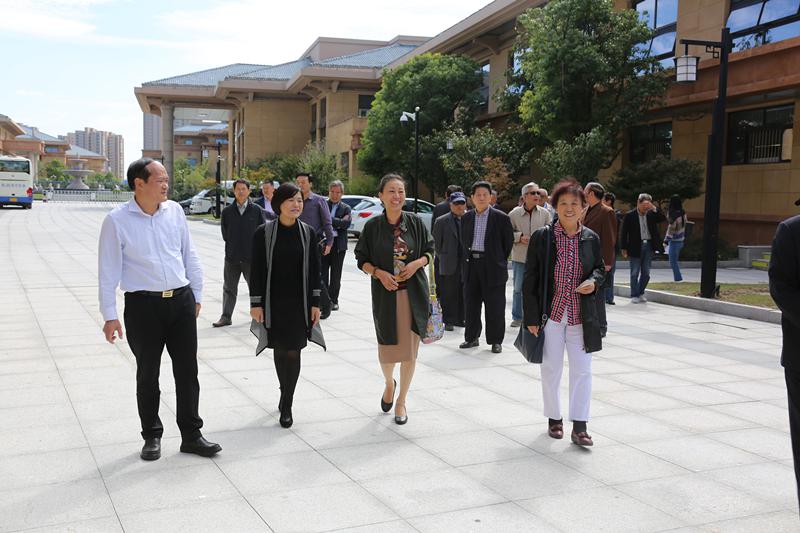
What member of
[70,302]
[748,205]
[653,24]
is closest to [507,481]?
[70,302]

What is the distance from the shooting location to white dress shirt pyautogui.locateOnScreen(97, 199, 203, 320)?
15.8 feet

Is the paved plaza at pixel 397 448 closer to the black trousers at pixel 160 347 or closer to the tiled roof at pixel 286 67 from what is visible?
the black trousers at pixel 160 347

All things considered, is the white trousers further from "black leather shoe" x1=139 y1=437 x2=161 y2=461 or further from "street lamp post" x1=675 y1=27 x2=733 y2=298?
"street lamp post" x1=675 y1=27 x2=733 y2=298

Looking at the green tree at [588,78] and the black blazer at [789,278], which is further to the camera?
the green tree at [588,78]

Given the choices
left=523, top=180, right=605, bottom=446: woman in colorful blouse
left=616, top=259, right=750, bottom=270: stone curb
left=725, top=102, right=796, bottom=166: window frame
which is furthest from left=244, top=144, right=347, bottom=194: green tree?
left=523, top=180, right=605, bottom=446: woman in colorful blouse

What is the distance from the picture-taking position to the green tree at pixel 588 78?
22172 mm

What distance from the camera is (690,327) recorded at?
11.0 metres

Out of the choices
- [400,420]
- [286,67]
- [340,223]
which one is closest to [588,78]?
[340,223]

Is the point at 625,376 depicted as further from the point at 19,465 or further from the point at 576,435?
the point at 19,465

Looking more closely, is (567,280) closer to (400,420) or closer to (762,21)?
(400,420)

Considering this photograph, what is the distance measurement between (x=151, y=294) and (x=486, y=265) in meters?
4.61

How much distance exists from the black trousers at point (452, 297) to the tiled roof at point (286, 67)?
46.6 meters

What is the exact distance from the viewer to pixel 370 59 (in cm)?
5647

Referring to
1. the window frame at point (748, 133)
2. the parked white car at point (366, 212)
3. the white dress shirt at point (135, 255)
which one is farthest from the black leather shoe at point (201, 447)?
the parked white car at point (366, 212)
